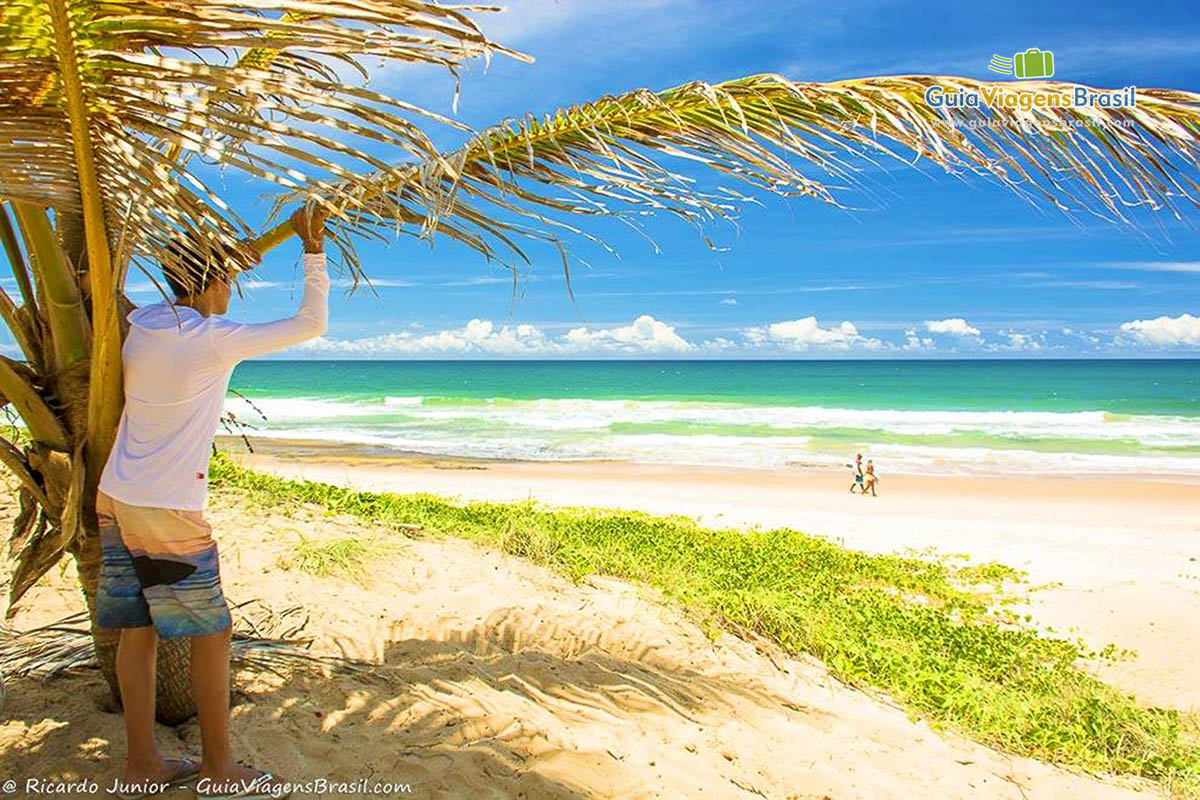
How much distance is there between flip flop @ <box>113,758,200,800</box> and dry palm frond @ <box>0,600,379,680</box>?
86cm

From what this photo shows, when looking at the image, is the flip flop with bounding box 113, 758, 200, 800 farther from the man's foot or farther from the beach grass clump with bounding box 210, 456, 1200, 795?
the beach grass clump with bounding box 210, 456, 1200, 795

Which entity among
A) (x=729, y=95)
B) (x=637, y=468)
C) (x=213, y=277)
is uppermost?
(x=729, y=95)

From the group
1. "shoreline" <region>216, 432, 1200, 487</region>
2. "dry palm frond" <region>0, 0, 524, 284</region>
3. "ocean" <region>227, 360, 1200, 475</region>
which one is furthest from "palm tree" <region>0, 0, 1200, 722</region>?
"shoreline" <region>216, 432, 1200, 487</region>

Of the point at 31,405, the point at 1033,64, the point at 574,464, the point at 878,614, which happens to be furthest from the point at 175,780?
the point at 574,464

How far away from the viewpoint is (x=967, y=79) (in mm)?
2252

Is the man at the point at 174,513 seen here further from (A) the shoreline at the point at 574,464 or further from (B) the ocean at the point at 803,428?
(A) the shoreline at the point at 574,464

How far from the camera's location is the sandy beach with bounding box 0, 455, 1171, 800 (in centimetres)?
292

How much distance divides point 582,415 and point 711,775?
3102 cm

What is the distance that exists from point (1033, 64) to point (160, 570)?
3022 millimetres

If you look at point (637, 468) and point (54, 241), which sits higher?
point (54, 241)

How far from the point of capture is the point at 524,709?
3498 mm

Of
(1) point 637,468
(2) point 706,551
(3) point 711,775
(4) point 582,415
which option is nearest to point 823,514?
(2) point 706,551

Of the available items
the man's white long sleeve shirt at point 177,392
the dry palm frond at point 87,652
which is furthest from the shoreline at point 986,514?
the man's white long sleeve shirt at point 177,392

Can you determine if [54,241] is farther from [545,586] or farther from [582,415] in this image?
[582,415]
